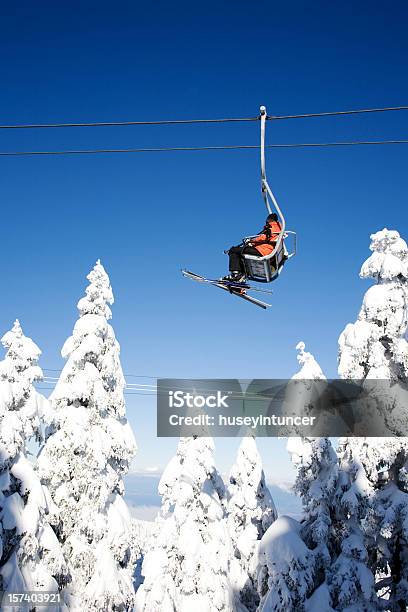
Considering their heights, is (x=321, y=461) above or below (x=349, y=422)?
below

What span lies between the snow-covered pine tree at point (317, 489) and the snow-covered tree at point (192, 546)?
738 centimetres

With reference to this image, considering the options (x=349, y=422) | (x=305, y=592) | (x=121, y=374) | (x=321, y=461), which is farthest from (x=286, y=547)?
(x=121, y=374)

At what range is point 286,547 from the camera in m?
16.6

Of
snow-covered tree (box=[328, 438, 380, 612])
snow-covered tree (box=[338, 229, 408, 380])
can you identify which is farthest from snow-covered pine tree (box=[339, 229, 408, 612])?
snow-covered tree (box=[328, 438, 380, 612])

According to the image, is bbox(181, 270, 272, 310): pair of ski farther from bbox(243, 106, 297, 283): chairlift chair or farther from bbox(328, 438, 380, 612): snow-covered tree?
bbox(328, 438, 380, 612): snow-covered tree

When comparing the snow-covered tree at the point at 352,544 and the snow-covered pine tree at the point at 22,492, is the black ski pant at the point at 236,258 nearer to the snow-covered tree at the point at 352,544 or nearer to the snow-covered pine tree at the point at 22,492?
the snow-covered tree at the point at 352,544

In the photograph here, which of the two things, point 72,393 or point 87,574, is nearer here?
point 87,574

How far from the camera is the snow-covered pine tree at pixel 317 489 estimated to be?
55.6 feet

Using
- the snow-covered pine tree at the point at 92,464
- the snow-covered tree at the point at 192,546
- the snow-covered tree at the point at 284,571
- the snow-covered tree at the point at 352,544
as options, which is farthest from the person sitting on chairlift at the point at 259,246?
the snow-covered tree at the point at 192,546

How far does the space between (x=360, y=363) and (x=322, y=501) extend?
14.4ft

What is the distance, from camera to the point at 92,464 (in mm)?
20703

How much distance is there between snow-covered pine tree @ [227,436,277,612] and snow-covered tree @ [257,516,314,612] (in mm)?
10142

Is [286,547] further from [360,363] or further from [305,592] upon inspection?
[360,363]

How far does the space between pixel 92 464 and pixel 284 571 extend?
794 centimetres
